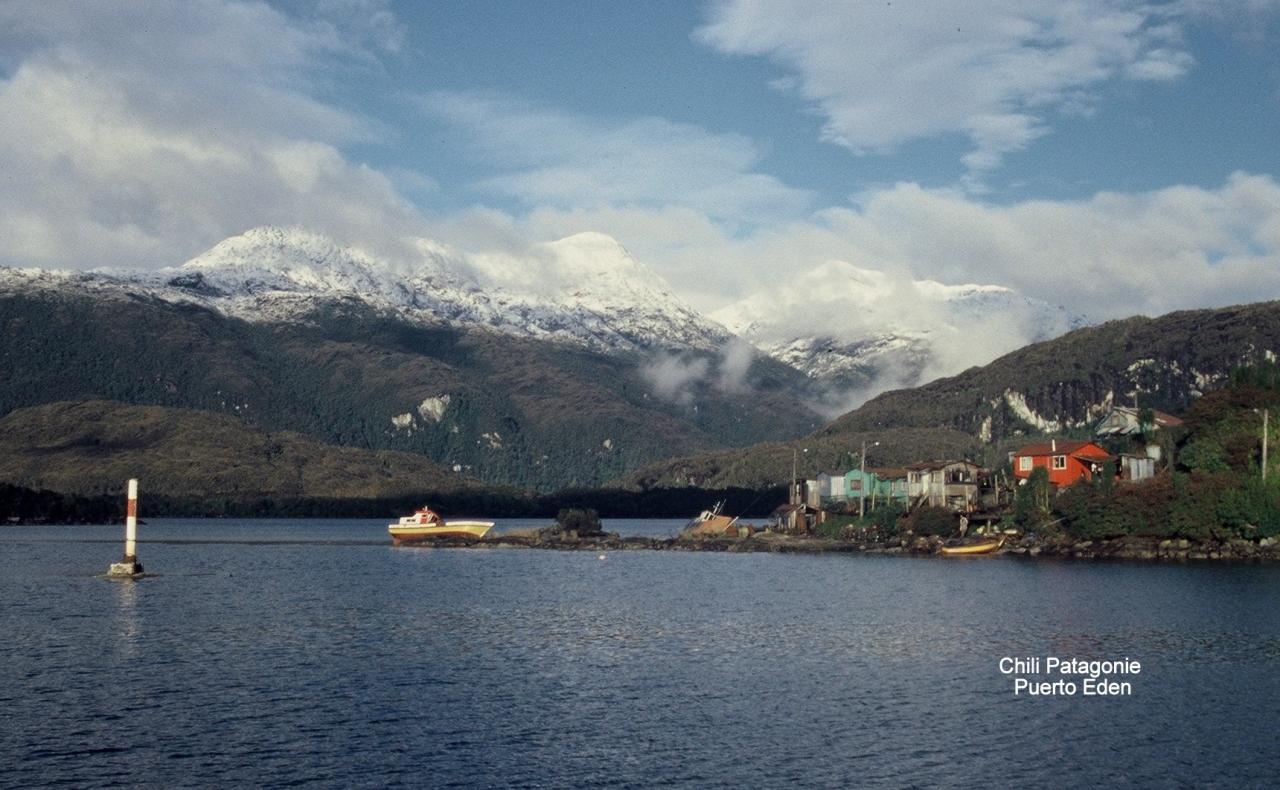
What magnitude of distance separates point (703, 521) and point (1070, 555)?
7193 cm

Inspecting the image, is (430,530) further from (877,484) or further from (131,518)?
(131,518)

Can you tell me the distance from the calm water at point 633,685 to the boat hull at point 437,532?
8661 centimetres

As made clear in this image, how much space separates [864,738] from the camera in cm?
4138

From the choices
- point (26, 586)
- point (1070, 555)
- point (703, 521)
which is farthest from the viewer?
point (703, 521)

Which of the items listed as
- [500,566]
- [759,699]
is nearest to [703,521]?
[500,566]

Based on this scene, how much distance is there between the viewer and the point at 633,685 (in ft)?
167

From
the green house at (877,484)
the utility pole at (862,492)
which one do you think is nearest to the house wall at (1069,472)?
the green house at (877,484)

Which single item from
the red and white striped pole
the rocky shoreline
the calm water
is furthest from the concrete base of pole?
the rocky shoreline

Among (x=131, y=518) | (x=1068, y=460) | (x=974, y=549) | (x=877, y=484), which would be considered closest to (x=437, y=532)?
(x=877, y=484)

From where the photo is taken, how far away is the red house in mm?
140875

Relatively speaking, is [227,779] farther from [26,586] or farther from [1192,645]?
[26,586]

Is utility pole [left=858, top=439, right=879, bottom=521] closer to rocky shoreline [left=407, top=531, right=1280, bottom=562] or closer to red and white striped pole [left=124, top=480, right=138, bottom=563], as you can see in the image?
rocky shoreline [left=407, top=531, right=1280, bottom=562]

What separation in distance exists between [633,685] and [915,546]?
88978 millimetres

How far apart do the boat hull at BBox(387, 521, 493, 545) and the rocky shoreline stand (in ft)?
8.67
